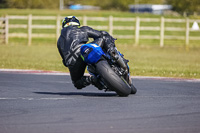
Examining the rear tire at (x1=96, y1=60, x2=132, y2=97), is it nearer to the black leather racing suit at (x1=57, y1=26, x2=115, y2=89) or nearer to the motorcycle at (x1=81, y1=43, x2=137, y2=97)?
the motorcycle at (x1=81, y1=43, x2=137, y2=97)

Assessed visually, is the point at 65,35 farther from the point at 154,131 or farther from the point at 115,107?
the point at 154,131

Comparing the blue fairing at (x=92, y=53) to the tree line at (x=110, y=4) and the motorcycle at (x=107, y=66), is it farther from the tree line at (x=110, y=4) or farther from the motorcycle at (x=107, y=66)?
the tree line at (x=110, y=4)

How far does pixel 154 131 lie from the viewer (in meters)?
6.36

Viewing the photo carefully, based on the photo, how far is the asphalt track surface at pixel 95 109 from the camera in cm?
659

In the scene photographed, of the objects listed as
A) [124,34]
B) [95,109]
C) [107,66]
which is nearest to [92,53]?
[107,66]

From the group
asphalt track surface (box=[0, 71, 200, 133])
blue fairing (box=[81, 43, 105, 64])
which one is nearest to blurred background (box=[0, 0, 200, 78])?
asphalt track surface (box=[0, 71, 200, 133])

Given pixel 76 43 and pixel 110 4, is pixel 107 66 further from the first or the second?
pixel 110 4

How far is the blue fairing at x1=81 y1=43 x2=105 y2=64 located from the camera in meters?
8.98

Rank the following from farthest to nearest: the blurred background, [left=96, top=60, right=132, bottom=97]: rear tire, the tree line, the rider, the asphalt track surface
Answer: the tree line, the blurred background, the rider, [left=96, top=60, right=132, bottom=97]: rear tire, the asphalt track surface

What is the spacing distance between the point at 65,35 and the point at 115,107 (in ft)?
7.00

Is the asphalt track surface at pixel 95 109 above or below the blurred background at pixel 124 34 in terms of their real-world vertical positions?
above

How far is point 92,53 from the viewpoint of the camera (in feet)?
29.5

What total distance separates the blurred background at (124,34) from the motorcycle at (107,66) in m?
6.78

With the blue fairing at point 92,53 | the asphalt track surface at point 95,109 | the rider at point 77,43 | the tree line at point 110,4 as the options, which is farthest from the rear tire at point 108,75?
the tree line at point 110,4
